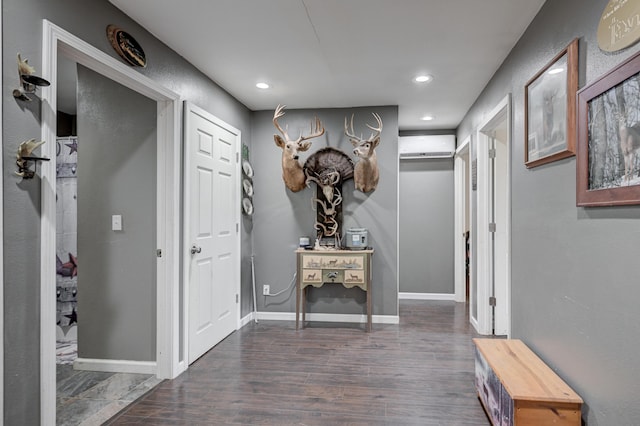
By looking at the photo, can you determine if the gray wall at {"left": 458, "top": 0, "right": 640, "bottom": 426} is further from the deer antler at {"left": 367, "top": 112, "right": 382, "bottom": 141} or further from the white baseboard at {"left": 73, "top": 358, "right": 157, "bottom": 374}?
the white baseboard at {"left": 73, "top": 358, "right": 157, "bottom": 374}

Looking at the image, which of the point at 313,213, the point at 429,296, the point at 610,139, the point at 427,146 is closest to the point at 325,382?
the point at 313,213

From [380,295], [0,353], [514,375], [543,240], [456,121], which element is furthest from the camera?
[456,121]

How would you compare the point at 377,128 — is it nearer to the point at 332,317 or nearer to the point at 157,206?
the point at 332,317

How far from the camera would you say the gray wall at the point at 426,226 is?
5.33 metres

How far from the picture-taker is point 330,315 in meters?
4.20

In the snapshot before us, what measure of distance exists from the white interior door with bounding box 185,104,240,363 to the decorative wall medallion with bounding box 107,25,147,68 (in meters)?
0.59

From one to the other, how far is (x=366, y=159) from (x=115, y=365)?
302 centimetres

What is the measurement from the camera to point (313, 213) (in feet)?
14.0

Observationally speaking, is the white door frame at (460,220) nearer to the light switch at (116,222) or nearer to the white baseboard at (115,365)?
the white baseboard at (115,365)

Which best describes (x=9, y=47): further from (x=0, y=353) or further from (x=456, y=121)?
(x=456, y=121)

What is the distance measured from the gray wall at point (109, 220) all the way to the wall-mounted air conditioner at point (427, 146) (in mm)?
3592

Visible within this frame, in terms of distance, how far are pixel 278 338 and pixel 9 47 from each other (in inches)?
120

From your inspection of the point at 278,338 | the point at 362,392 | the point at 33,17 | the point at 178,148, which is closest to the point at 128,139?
the point at 178,148

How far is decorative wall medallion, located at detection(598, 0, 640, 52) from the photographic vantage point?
51.1 inches
